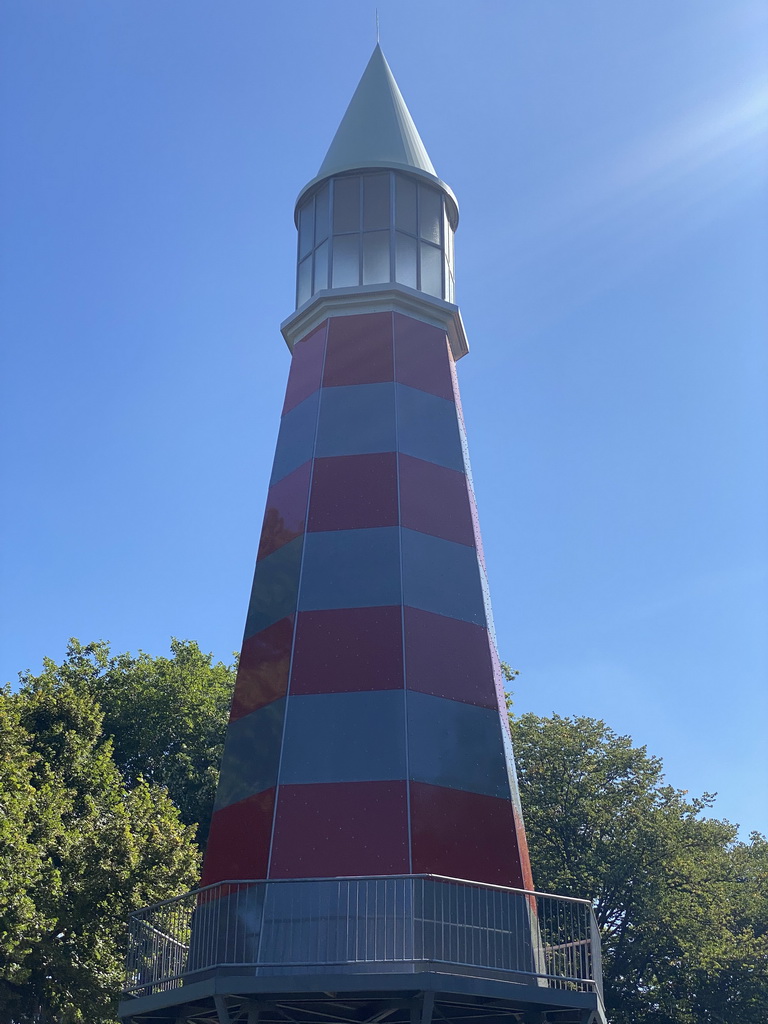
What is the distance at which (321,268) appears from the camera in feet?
74.9

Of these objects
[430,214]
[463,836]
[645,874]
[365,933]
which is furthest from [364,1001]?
[645,874]

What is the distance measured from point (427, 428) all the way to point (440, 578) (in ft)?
10.8

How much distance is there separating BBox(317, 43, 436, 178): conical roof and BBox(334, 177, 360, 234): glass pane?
296 millimetres

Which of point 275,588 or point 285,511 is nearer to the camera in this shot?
point 275,588

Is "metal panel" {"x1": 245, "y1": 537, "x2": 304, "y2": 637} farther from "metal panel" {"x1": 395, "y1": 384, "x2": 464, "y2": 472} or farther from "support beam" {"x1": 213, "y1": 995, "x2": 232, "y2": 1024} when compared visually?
"support beam" {"x1": 213, "y1": 995, "x2": 232, "y2": 1024}

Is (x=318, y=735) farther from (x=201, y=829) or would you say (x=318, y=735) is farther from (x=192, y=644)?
(x=192, y=644)

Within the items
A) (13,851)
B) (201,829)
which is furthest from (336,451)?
(201,829)

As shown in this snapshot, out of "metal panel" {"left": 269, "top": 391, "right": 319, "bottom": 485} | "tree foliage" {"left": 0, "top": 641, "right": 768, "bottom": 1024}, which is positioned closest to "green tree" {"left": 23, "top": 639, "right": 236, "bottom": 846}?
"tree foliage" {"left": 0, "top": 641, "right": 768, "bottom": 1024}

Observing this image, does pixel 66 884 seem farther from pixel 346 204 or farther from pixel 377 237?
pixel 346 204

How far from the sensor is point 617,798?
36781mm

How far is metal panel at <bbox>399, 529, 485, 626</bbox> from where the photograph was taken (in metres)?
18.7

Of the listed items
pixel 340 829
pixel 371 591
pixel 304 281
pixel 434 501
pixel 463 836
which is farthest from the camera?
pixel 304 281

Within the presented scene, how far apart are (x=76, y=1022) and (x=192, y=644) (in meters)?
21.2

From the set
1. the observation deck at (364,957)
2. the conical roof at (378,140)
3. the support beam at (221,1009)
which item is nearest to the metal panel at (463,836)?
the observation deck at (364,957)
